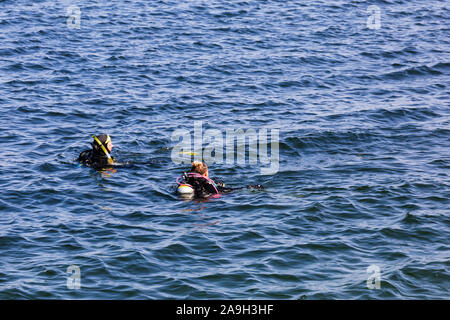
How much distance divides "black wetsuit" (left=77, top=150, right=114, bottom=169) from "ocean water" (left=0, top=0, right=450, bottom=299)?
0.27m

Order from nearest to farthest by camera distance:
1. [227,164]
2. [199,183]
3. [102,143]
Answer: [199,183], [102,143], [227,164]

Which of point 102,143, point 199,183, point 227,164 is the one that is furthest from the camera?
point 227,164

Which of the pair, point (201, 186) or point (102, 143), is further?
point (102, 143)

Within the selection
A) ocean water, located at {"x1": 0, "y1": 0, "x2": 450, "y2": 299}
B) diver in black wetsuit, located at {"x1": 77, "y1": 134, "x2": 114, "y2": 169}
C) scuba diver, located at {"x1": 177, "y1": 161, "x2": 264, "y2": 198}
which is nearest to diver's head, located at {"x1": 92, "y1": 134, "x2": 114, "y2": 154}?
diver in black wetsuit, located at {"x1": 77, "y1": 134, "x2": 114, "y2": 169}

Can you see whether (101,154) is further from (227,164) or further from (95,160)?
(227,164)

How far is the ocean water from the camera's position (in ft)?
37.0

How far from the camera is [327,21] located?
3231 centimetres

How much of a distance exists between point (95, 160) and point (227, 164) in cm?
366

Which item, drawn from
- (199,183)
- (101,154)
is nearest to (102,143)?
(101,154)

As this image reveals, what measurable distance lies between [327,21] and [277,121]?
45.8ft

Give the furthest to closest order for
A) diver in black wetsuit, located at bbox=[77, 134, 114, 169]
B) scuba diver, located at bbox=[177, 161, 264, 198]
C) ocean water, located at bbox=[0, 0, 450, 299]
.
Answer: diver in black wetsuit, located at bbox=[77, 134, 114, 169]
scuba diver, located at bbox=[177, 161, 264, 198]
ocean water, located at bbox=[0, 0, 450, 299]

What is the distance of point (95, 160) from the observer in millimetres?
16141

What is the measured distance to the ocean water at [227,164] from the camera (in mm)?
11289

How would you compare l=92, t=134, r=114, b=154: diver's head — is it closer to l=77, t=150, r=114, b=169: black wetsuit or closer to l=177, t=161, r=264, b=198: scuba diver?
l=77, t=150, r=114, b=169: black wetsuit
